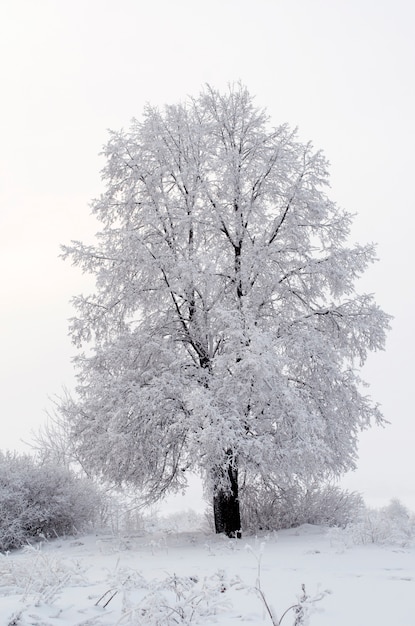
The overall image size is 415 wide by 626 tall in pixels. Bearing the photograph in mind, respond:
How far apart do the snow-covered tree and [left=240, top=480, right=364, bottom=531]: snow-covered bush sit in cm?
111

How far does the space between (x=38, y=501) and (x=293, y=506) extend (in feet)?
18.2

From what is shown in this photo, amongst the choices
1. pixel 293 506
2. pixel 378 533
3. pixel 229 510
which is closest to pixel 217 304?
pixel 229 510

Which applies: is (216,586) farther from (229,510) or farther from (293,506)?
(293,506)

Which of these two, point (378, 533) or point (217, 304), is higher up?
point (217, 304)

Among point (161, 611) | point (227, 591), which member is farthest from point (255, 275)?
point (161, 611)

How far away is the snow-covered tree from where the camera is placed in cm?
941

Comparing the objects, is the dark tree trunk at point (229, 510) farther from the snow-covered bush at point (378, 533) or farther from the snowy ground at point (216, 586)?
the snow-covered bush at point (378, 533)

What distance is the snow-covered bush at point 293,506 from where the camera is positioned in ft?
37.0

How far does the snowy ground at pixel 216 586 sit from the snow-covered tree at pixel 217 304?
171 centimetres

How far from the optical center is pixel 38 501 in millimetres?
11359

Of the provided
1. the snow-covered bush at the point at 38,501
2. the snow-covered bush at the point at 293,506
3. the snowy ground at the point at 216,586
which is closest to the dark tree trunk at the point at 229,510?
the snow-covered bush at the point at 293,506

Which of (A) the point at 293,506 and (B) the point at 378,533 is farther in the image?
(A) the point at 293,506

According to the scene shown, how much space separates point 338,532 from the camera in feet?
27.0

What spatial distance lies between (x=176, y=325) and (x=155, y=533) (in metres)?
4.58
